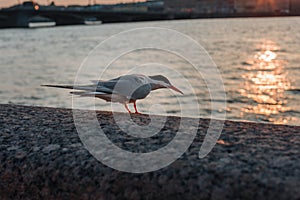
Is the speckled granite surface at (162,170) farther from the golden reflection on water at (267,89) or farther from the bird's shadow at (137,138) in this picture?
the golden reflection on water at (267,89)

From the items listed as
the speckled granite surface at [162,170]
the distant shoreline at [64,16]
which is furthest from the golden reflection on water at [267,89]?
the distant shoreline at [64,16]

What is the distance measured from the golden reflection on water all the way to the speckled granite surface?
10.1 meters

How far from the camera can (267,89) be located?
1678cm

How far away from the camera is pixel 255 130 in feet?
6.41

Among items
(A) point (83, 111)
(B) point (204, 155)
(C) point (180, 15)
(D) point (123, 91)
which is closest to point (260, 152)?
(B) point (204, 155)

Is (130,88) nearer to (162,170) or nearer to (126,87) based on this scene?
(126,87)

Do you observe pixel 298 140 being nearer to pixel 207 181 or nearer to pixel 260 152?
pixel 260 152

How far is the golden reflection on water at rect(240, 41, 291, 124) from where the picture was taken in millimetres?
12605

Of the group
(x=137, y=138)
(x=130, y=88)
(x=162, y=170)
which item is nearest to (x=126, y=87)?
(x=130, y=88)

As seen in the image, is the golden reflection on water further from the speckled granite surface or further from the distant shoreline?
the distant shoreline

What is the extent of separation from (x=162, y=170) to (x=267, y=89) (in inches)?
632

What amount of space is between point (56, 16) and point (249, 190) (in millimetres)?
71215

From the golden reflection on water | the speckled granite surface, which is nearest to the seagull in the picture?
the speckled granite surface

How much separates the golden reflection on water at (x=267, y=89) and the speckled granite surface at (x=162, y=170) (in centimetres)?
1012
